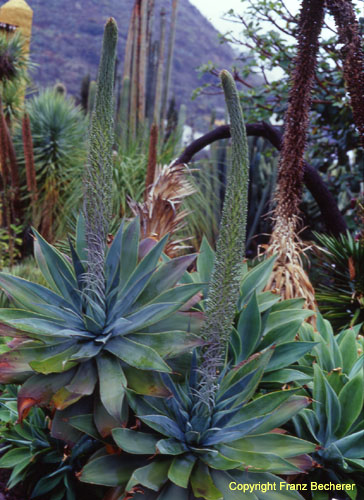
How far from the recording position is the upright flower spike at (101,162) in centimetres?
154

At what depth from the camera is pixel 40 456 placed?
2049mm

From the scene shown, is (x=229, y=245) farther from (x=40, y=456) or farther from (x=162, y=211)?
(x=162, y=211)

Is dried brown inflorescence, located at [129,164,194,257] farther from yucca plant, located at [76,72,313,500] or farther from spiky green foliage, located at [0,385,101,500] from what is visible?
yucca plant, located at [76,72,313,500]

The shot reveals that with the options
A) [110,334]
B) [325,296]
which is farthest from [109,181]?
[325,296]

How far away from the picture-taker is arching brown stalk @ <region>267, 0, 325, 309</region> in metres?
2.42

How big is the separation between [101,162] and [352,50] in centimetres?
149

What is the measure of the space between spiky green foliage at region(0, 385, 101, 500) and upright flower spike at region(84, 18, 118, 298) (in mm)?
683

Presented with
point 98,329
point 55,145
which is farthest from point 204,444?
point 55,145

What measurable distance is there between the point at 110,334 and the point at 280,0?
15.2ft

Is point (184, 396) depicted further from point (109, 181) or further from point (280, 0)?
point (280, 0)

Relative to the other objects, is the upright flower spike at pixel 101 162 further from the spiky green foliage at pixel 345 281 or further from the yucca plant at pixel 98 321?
the spiky green foliage at pixel 345 281

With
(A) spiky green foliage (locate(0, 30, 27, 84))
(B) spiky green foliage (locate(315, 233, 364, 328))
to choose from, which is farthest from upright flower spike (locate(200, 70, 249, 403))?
(A) spiky green foliage (locate(0, 30, 27, 84))

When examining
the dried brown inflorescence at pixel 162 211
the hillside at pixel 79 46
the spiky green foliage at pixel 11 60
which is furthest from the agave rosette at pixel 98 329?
the hillside at pixel 79 46

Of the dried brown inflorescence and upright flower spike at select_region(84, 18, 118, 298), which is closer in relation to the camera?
upright flower spike at select_region(84, 18, 118, 298)
